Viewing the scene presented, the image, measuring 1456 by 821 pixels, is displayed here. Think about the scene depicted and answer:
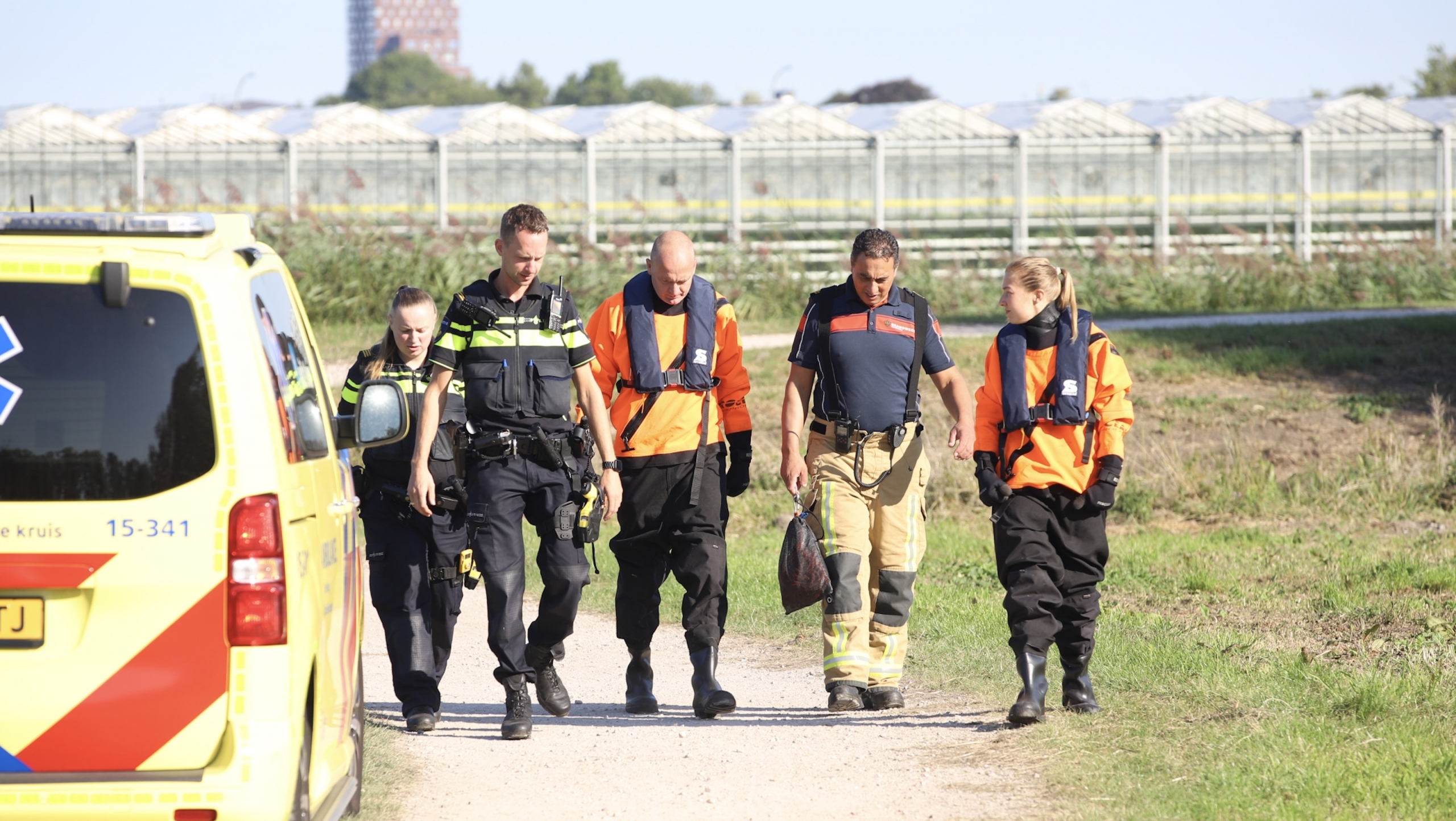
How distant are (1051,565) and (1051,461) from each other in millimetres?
407

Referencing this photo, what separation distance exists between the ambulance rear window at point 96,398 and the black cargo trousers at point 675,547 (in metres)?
3.39

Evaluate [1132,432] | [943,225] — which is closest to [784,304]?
[943,225]

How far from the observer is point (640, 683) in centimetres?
709

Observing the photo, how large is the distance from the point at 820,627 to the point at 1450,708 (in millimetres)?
3481

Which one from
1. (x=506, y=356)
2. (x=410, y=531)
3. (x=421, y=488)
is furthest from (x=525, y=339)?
(x=410, y=531)

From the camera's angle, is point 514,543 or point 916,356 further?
point 916,356

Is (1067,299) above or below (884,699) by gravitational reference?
above

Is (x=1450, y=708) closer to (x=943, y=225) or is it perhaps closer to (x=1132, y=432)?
(x=1132, y=432)

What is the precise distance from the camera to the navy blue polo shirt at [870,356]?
271 inches

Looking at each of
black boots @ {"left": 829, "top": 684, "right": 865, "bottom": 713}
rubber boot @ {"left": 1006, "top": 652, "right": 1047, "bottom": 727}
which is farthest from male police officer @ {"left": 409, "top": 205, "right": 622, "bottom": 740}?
rubber boot @ {"left": 1006, "top": 652, "right": 1047, "bottom": 727}

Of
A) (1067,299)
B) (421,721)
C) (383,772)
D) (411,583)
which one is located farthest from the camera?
(411,583)

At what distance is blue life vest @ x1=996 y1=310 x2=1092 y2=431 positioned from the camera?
Result: 646 centimetres

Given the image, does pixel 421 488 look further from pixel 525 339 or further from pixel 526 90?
pixel 526 90

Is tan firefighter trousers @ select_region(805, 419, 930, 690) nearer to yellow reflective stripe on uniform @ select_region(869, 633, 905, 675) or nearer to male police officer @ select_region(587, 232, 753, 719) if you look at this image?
yellow reflective stripe on uniform @ select_region(869, 633, 905, 675)
